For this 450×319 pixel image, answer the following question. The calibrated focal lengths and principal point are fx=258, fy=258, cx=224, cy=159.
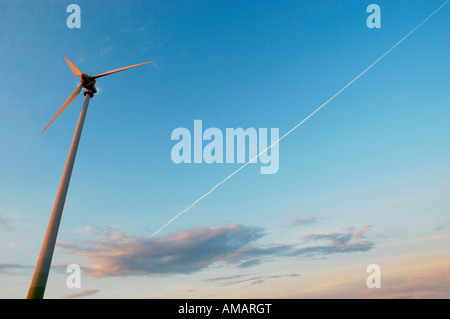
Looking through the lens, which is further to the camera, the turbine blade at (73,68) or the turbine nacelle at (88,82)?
the turbine blade at (73,68)

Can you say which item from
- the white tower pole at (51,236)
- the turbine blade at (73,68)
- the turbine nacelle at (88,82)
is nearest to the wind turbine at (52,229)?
the white tower pole at (51,236)

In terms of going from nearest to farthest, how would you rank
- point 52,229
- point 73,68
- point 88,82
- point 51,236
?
point 51,236 < point 52,229 < point 88,82 < point 73,68

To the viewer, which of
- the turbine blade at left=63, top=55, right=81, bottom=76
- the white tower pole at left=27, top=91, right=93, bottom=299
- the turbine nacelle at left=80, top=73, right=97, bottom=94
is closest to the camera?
the white tower pole at left=27, top=91, right=93, bottom=299

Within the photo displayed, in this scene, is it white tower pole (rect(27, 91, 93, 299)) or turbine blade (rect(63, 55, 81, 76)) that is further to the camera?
turbine blade (rect(63, 55, 81, 76))

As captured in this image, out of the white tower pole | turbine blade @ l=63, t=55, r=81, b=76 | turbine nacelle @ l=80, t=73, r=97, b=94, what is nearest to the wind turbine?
the white tower pole

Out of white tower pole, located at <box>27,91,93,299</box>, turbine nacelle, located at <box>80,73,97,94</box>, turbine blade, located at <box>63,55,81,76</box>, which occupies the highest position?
turbine blade, located at <box>63,55,81,76</box>

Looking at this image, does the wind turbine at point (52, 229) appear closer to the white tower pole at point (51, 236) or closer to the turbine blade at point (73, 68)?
the white tower pole at point (51, 236)

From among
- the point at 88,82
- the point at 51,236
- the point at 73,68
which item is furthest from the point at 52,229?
the point at 73,68

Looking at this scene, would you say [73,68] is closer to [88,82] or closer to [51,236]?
[88,82]

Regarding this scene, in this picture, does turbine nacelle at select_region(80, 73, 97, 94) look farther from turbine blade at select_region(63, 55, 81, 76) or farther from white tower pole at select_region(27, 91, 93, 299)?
white tower pole at select_region(27, 91, 93, 299)
